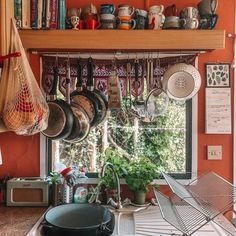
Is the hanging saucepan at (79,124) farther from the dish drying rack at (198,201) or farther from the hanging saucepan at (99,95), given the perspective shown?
the dish drying rack at (198,201)

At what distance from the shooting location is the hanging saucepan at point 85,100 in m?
1.99

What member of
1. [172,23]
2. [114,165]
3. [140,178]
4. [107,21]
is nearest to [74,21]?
[107,21]

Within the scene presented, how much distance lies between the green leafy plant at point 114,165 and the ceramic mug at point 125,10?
875mm

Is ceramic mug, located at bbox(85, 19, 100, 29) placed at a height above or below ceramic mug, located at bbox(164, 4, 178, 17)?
below

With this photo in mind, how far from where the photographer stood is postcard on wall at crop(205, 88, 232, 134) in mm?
2117

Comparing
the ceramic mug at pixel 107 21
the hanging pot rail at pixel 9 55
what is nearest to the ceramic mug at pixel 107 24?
the ceramic mug at pixel 107 21

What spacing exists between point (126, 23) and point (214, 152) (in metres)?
1.00

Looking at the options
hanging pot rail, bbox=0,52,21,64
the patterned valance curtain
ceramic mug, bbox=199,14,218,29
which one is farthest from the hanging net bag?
ceramic mug, bbox=199,14,218,29

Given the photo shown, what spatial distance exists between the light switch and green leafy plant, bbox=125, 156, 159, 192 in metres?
0.38

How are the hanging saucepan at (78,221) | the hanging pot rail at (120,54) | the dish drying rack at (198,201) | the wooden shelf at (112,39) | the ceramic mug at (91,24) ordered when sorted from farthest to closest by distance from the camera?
the hanging pot rail at (120,54) → the ceramic mug at (91,24) → the wooden shelf at (112,39) → the dish drying rack at (198,201) → the hanging saucepan at (78,221)

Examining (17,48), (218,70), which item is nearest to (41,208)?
(17,48)

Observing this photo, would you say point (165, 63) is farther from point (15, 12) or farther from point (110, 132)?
point (15, 12)

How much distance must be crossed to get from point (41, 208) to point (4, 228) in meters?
0.35

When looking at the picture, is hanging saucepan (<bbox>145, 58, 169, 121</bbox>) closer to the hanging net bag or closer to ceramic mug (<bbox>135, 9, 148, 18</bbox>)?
ceramic mug (<bbox>135, 9, 148, 18</bbox>)
